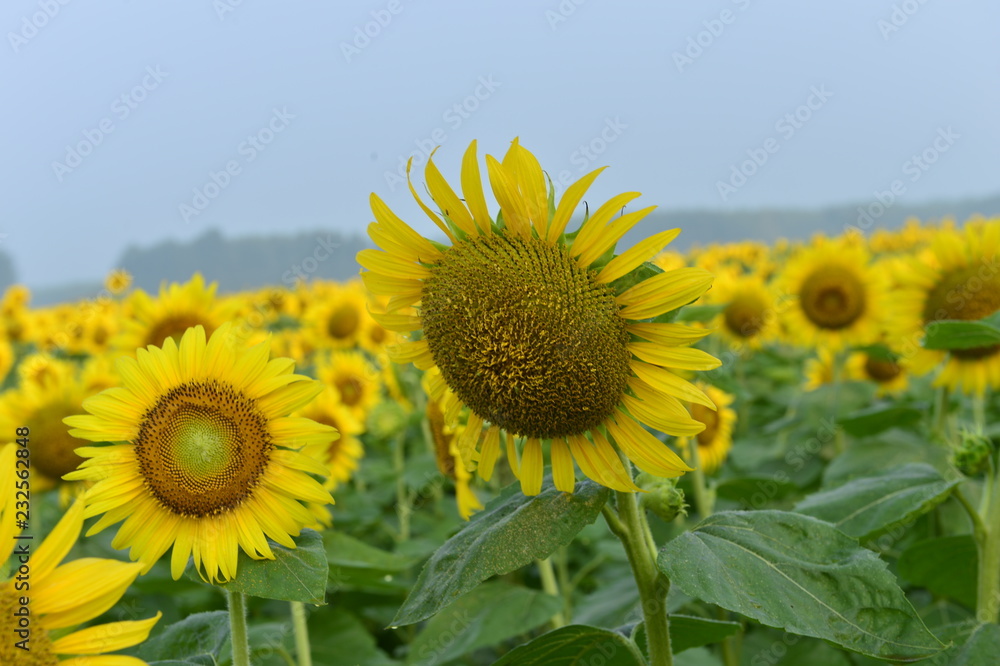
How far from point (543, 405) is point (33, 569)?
82 cm

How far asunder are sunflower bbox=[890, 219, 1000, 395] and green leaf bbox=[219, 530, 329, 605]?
2.64m

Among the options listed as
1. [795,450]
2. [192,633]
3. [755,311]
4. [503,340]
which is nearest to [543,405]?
[503,340]

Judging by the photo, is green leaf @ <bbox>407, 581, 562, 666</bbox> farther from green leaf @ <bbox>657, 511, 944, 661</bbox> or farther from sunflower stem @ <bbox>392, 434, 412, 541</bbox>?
sunflower stem @ <bbox>392, 434, 412, 541</bbox>

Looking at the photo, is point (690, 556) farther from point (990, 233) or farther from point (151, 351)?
point (990, 233)

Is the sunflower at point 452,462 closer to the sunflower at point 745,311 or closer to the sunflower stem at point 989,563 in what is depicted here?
the sunflower stem at point 989,563

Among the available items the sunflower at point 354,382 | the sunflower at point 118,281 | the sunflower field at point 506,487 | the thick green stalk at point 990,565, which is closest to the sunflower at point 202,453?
the sunflower field at point 506,487

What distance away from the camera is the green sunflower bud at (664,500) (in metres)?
1.65

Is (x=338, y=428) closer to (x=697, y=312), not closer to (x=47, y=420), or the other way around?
(x=47, y=420)

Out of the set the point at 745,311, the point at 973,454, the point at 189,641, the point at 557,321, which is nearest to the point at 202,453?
the point at 189,641

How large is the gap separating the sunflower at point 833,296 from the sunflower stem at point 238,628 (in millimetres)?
4281

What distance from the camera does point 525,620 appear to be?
2396 mm

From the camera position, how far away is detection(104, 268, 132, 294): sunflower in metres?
8.21

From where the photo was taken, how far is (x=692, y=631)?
6.01 ft

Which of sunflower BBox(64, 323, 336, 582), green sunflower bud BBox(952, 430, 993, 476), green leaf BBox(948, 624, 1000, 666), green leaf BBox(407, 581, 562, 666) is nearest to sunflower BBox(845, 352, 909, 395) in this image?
green sunflower bud BBox(952, 430, 993, 476)
